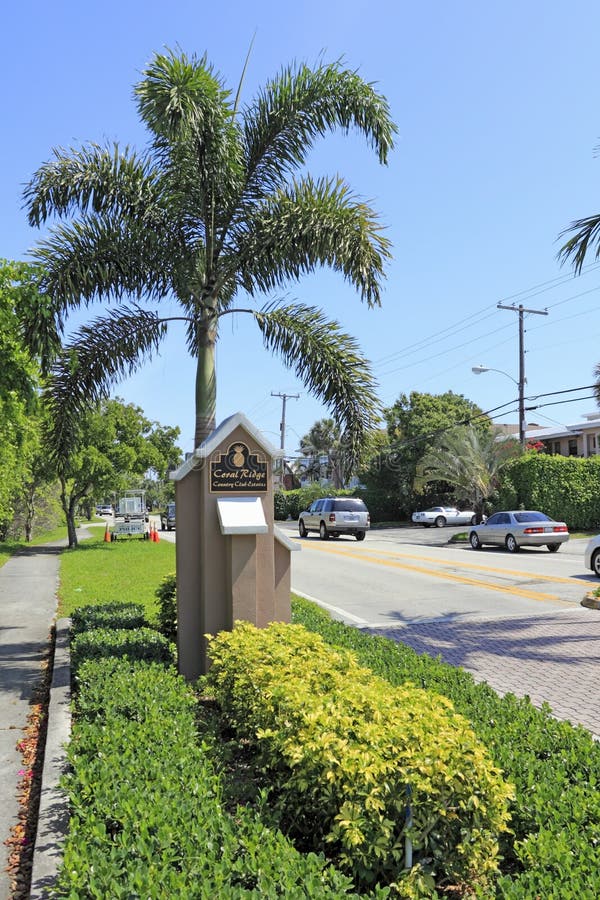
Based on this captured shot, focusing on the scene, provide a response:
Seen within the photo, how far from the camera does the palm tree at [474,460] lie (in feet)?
115

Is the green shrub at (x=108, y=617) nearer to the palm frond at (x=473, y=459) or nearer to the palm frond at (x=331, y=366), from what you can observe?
the palm frond at (x=331, y=366)

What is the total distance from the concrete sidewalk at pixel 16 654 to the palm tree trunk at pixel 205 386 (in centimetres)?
311

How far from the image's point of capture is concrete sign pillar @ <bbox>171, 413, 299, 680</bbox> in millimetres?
6520

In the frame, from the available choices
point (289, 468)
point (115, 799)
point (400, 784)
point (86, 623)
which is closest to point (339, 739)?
point (400, 784)

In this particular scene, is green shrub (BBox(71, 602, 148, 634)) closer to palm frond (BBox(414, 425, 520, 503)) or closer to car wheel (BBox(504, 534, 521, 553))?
car wheel (BBox(504, 534, 521, 553))

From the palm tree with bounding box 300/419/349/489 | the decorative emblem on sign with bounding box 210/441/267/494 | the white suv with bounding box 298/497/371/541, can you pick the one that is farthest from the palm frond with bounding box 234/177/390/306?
the palm tree with bounding box 300/419/349/489

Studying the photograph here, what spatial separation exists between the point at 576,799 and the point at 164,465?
32.6 metres

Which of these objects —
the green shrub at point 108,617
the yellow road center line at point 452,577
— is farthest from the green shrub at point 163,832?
the yellow road center line at point 452,577

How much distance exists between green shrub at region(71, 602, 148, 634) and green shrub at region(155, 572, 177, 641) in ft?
0.88

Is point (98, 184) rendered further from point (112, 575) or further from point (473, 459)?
point (473, 459)

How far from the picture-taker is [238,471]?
683 cm

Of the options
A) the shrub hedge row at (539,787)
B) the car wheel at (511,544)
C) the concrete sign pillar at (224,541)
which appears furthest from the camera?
the car wheel at (511,544)

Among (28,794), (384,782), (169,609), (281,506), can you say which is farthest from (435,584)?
(281,506)

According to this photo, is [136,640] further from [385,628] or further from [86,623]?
[385,628]
